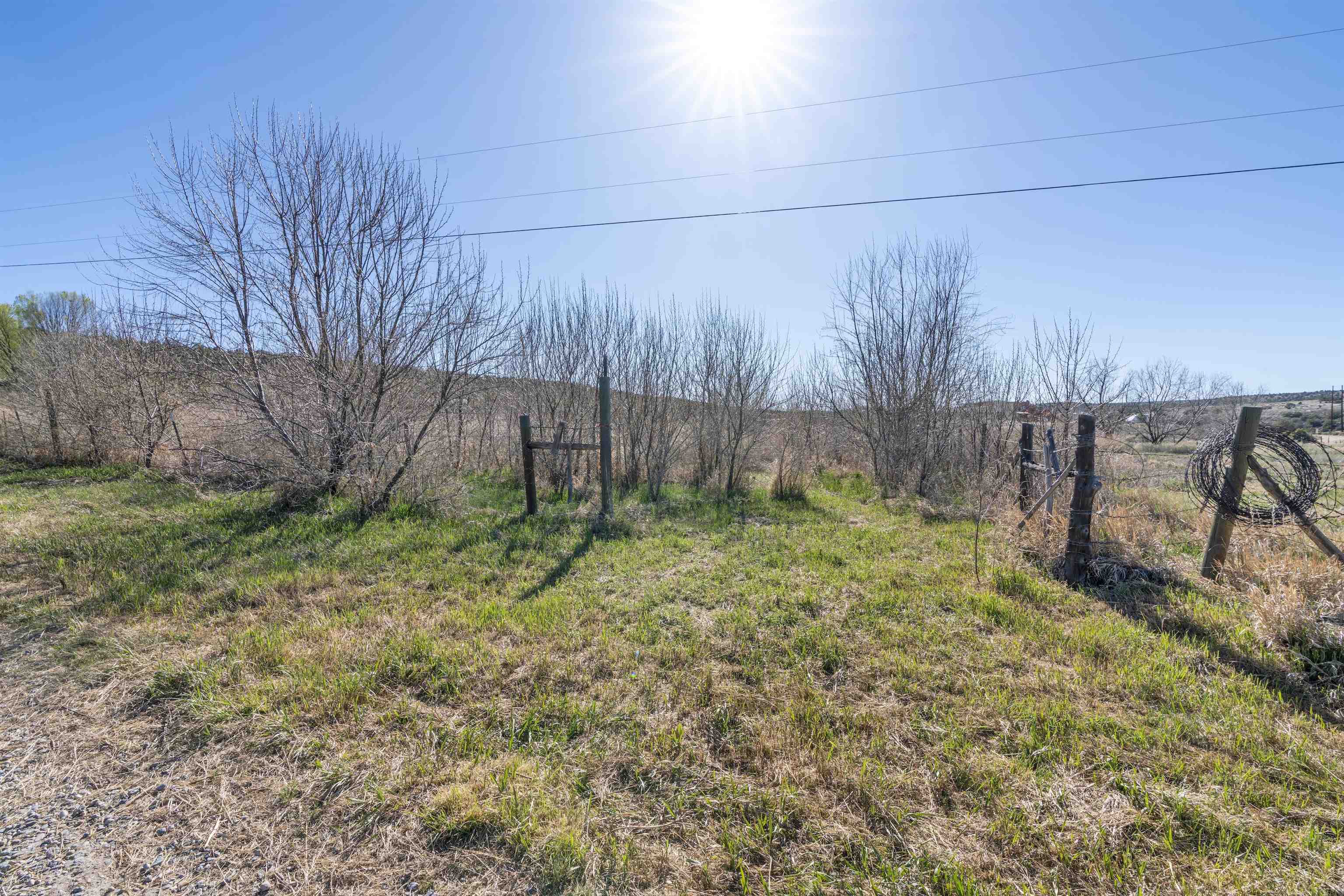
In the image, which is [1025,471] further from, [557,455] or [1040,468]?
[557,455]

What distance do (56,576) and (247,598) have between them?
6.65 feet

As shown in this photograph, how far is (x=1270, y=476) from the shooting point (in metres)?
4.04

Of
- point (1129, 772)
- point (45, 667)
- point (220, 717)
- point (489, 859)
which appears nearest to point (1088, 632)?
point (1129, 772)

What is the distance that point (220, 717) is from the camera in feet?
8.50

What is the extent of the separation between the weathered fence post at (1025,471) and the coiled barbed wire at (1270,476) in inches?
67.3

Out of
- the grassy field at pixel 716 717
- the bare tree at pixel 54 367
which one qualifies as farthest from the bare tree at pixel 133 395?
the grassy field at pixel 716 717

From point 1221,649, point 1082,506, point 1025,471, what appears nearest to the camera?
point 1221,649

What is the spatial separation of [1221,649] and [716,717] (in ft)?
11.7

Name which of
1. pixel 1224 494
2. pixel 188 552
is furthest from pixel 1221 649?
pixel 188 552

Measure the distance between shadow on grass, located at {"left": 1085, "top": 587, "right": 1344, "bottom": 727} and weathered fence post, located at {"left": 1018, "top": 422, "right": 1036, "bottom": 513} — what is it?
6.85 feet

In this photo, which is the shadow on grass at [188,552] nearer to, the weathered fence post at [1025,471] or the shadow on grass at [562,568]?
the shadow on grass at [562,568]

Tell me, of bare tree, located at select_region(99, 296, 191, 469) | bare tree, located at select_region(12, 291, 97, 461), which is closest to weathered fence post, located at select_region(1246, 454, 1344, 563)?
bare tree, located at select_region(99, 296, 191, 469)

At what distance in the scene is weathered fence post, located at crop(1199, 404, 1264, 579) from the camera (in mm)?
4125

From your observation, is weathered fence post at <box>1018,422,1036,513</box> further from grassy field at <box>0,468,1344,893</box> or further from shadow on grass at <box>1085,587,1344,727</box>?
shadow on grass at <box>1085,587,1344,727</box>
